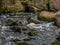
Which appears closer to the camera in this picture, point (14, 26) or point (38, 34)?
point (38, 34)

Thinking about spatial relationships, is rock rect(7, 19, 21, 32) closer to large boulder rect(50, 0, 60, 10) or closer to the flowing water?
the flowing water

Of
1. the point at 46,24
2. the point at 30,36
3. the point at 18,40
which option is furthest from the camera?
the point at 46,24

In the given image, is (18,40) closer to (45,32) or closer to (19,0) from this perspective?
(45,32)

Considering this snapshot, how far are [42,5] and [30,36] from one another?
7555mm

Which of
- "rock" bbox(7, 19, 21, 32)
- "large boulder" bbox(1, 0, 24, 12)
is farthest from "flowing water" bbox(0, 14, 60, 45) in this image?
"large boulder" bbox(1, 0, 24, 12)

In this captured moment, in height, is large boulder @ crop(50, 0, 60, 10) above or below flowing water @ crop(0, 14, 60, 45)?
below

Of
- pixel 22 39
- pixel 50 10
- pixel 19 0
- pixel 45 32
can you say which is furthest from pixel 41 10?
pixel 22 39

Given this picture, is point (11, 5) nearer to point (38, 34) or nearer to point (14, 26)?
point (14, 26)

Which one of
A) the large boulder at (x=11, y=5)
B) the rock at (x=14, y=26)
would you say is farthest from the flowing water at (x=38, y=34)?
the large boulder at (x=11, y=5)

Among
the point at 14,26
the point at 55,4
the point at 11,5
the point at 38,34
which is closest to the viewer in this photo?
the point at 38,34

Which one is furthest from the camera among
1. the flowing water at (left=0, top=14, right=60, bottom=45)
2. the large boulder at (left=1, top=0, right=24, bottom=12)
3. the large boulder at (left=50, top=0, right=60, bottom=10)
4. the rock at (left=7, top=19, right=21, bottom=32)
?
the large boulder at (left=50, top=0, right=60, bottom=10)

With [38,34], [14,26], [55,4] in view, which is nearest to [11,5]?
[55,4]

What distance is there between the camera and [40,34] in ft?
34.6

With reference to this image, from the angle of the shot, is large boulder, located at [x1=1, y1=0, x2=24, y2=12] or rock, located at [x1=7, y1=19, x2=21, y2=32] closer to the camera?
rock, located at [x1=7, y1=19, x2=21, y2=32]
